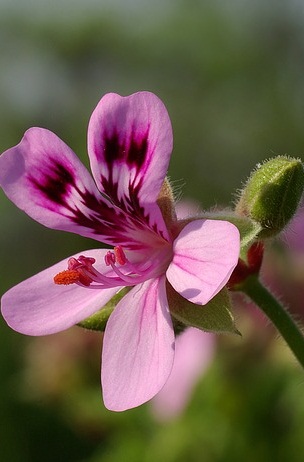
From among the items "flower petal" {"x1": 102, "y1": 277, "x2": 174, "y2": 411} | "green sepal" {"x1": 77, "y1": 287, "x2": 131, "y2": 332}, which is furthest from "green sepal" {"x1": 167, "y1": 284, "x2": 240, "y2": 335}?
"green sepal" {"x1": 77, "y1": 287, "x2": 131, "y2": 332}

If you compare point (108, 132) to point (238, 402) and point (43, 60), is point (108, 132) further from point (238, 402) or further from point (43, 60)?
point (43, 60)

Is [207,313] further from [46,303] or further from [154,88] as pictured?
[154,88]

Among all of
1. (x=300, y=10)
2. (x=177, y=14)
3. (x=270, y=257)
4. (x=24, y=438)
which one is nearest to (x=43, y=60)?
(x=177, y=14)

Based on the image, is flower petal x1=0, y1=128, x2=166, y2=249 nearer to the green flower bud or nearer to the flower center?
the flower center

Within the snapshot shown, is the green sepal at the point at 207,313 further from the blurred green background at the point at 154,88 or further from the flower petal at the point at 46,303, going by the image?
the blurred green background at the point at 154,88

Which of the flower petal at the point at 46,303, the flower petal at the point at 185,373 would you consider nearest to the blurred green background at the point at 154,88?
the flower petal at the point at 185,373

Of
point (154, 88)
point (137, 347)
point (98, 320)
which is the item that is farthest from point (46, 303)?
point (154, 88)

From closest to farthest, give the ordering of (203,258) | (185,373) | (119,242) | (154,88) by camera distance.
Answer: (203,258) < (119,242) < (185,373) < (154,88)
